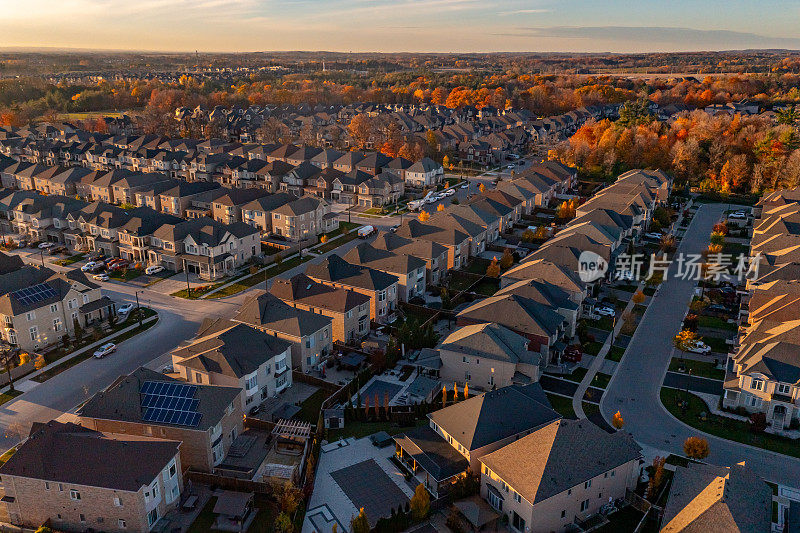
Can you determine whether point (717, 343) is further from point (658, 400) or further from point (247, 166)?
point (247, 166)

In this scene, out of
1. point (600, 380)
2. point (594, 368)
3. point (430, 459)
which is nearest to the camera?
point (430, 459)

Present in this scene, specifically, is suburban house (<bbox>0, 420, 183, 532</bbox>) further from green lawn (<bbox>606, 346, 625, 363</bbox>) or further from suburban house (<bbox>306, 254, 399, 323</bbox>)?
green lawn (<bbox>606, 346, 625, 363</bbox>)

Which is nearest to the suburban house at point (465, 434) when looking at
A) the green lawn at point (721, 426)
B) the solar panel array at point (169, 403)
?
the green lawn at point (721, 426)

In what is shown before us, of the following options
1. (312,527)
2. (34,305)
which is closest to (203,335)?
(34,305)

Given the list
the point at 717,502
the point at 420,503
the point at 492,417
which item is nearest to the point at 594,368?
the point at 492,417

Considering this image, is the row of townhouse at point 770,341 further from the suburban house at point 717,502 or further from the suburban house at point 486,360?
the suburban house at point 486,360

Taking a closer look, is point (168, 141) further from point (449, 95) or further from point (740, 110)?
point (740, 110)

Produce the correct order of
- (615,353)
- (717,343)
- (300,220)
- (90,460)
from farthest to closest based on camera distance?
(300,220) < (717,343) < (615,353) < (90,460)
